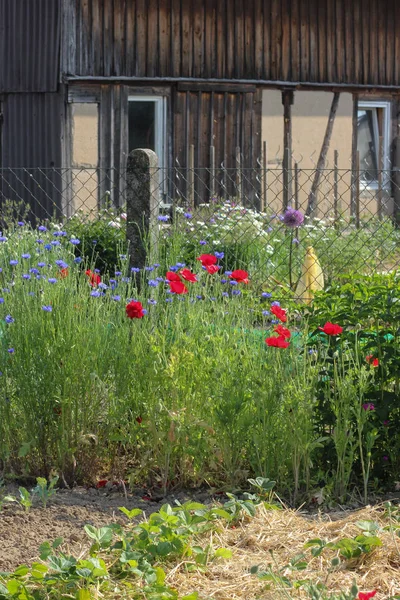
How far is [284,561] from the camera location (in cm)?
333

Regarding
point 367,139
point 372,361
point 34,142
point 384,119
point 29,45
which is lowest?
point 372,361

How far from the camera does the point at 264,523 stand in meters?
3.64

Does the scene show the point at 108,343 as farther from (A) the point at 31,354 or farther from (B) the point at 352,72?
(B) the point at 352,72

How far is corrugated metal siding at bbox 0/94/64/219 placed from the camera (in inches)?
554

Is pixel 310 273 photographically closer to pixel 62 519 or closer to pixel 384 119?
pixel 62 519

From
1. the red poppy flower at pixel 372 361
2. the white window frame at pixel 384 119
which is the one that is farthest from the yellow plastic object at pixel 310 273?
the white window frame at pixel 384 119

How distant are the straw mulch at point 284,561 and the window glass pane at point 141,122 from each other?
11.6 m

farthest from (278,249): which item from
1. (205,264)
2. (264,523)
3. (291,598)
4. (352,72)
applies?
(352,72)

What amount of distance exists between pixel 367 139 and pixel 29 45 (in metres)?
6.03

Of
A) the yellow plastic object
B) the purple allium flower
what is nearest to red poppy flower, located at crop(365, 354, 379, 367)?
the purple allium flower

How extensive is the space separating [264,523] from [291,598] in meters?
0.70

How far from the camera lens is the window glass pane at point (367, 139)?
1716cm

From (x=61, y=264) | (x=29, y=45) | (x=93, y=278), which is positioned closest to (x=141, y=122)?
(x=29, y=45)

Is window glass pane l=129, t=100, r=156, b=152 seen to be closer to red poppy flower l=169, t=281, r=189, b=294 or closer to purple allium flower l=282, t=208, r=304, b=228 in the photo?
purple allium flower l=282, t=208, r=304, b=228
